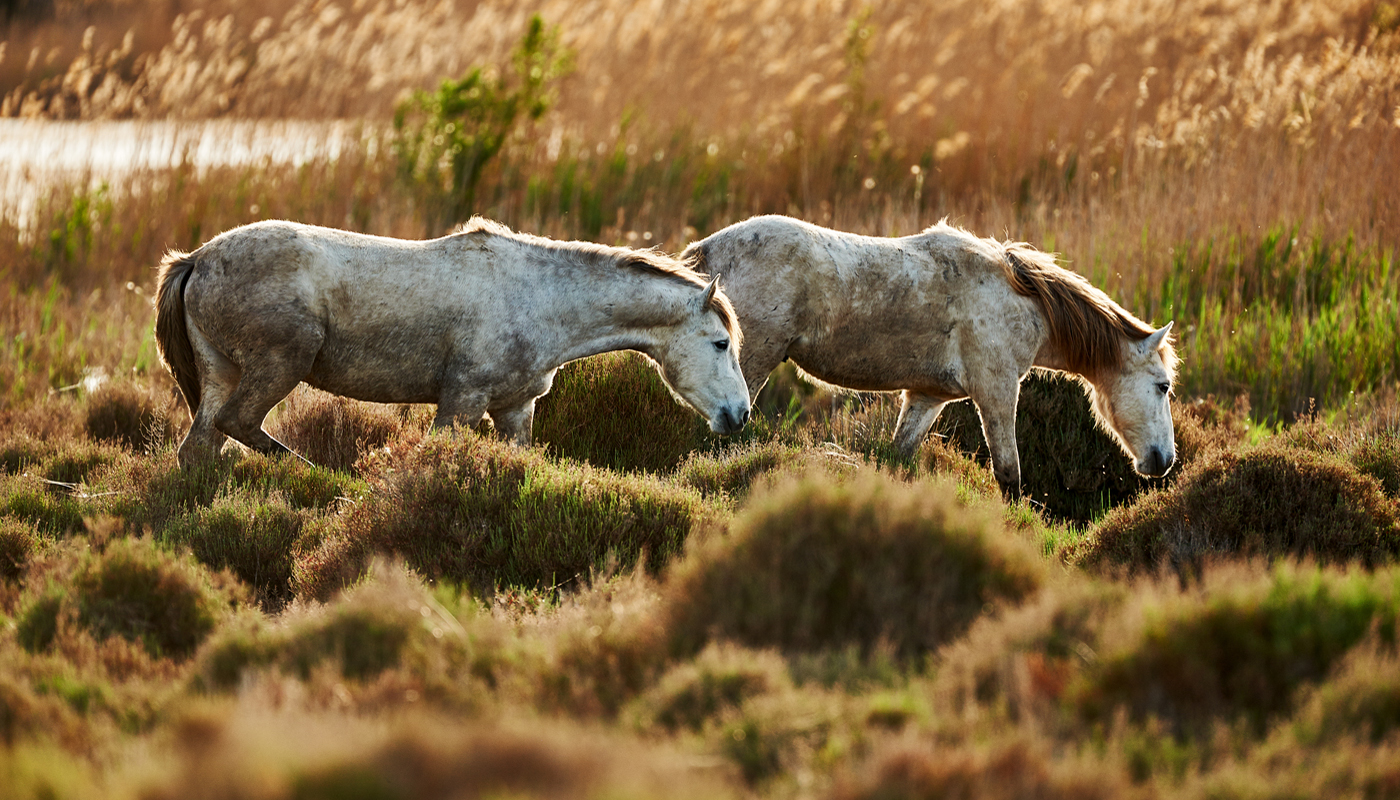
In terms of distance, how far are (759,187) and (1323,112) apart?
6.43m

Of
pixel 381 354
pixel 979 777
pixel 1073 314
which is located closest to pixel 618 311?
pixel 381 354

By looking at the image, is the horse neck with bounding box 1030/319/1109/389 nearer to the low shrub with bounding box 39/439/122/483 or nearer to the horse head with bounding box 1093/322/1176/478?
the horse head with bounding box 1093/322/1176/478

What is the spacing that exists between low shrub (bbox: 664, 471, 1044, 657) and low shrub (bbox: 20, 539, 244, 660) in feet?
6.19

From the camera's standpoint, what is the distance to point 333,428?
8602 millimetres

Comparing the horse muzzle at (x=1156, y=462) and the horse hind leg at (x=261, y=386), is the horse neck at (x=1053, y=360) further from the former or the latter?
the horse hind leg at (x=261, y=386)

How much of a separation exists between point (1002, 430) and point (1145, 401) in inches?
42.0

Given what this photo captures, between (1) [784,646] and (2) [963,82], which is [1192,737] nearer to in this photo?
(1) [784,646]

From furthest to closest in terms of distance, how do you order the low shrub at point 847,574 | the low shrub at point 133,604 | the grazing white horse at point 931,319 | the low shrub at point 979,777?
the grazing white horse at point 931,319 → the low shrub at point 133,604 → the low shrub at point 847,574 → the low shrub at point 979,777

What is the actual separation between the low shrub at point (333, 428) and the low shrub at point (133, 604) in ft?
10.5

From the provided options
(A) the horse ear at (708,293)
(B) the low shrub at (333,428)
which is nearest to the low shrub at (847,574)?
(A) the horse ear at (708,293)

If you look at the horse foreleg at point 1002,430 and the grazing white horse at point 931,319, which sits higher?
the grazing white horse at point 931,319

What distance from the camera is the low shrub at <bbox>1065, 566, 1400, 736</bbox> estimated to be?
146 inches

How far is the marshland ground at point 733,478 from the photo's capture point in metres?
3.52

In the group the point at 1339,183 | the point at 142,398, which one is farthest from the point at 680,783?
the point at 1339,183
